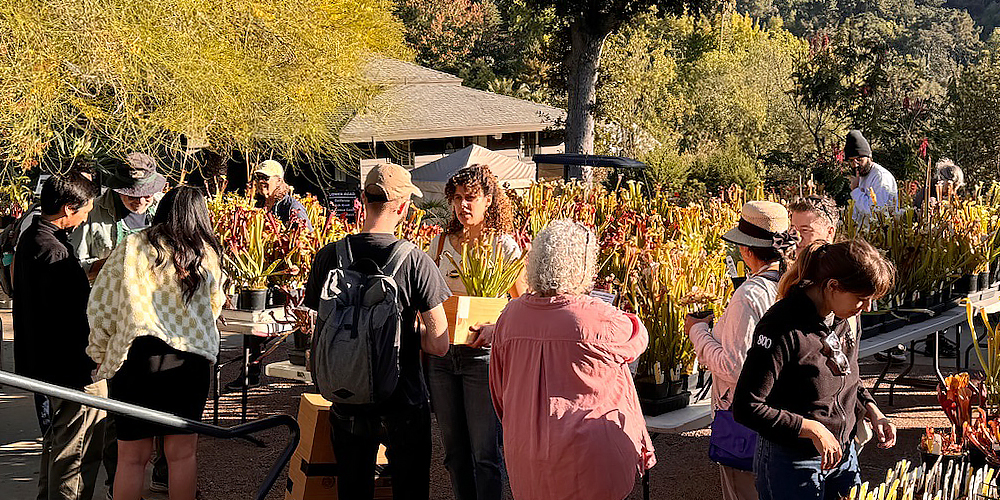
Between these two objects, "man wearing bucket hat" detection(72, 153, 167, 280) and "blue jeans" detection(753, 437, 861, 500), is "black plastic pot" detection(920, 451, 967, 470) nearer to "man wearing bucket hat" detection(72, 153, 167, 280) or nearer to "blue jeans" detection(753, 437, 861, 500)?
"blue jeans" detection(753, 437, 861, 500)

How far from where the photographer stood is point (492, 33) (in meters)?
37.1

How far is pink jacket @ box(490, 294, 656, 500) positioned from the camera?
→ 2852 millimetres

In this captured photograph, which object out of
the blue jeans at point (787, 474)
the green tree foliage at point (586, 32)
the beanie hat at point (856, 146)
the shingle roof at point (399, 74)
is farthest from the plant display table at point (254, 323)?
the green tree foliage at point (586, 32)

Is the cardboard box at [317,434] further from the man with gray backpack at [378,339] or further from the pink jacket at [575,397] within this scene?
the pink jacket at [575,397]

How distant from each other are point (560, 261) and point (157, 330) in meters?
1.58

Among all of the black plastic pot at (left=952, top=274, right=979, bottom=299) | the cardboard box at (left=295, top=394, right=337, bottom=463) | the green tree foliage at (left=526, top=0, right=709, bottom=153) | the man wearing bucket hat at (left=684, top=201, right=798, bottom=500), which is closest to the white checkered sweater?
the cardboard box at (left=295, top=394, right=337, bottom=463)

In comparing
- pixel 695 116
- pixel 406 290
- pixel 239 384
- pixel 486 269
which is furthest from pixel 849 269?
pixel 695 116

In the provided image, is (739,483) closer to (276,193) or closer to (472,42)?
(276,193)

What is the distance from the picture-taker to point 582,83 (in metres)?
17.6

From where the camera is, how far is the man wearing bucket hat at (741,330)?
10.4 ft

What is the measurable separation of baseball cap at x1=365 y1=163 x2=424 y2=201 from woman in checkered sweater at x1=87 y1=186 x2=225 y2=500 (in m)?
0.78

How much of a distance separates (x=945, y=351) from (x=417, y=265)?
5731 millimetres

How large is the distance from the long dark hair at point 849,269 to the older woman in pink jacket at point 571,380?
1.72ft

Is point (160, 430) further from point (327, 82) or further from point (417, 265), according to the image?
point (327, 82)
